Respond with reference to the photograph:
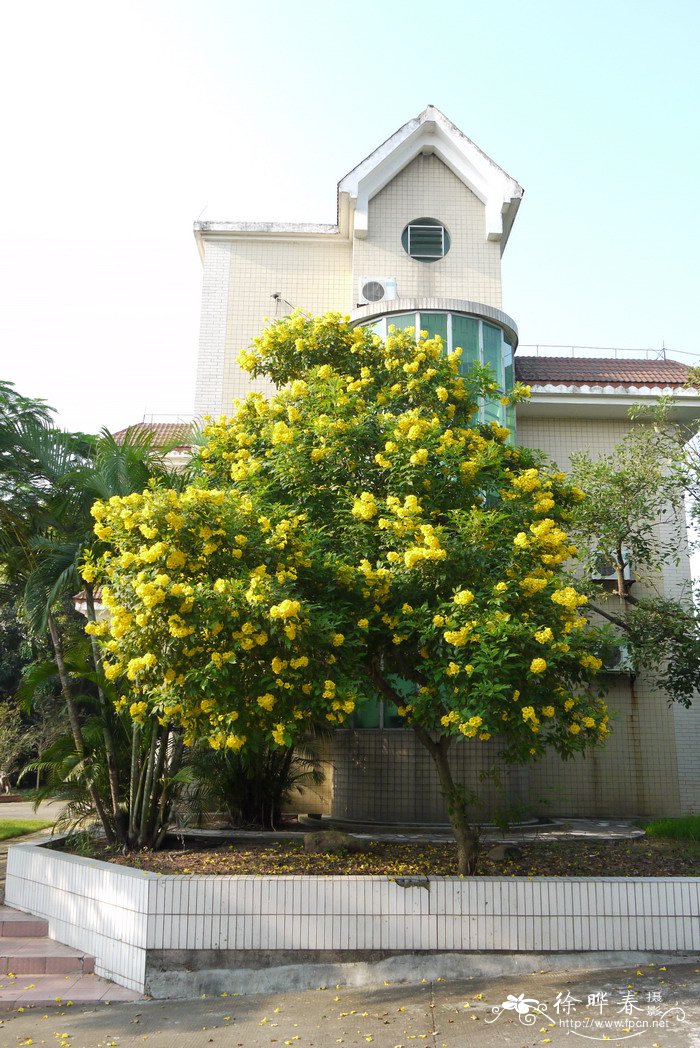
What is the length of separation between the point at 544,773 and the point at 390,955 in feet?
21.1

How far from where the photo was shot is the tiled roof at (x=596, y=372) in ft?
44.1

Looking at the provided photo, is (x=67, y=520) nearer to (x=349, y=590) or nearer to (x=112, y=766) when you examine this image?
(x=112, y=766)

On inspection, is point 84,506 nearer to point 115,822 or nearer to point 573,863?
point 115,822

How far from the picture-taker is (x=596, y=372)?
14070 mm

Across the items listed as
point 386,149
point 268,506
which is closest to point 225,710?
point 268,506

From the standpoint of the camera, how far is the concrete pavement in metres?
5.31

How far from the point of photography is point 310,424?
7340mm

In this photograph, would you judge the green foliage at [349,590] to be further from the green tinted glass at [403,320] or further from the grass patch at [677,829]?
the green tinted glass at [403,320]

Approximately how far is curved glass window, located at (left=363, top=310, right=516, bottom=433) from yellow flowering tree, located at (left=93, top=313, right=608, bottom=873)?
15.2 feet

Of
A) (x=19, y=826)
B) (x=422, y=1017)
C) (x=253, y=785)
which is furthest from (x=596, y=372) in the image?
A: (x=19, y=826)

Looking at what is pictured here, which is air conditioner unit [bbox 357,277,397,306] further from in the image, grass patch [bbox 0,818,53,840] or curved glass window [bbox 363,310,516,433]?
grass patch [bbox 0,818,53,840]

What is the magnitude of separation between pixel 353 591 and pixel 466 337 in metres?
6.89

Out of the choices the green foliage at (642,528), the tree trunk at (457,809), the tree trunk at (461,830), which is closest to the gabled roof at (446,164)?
the green foliage at (642,528)

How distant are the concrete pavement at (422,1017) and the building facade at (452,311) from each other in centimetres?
563
